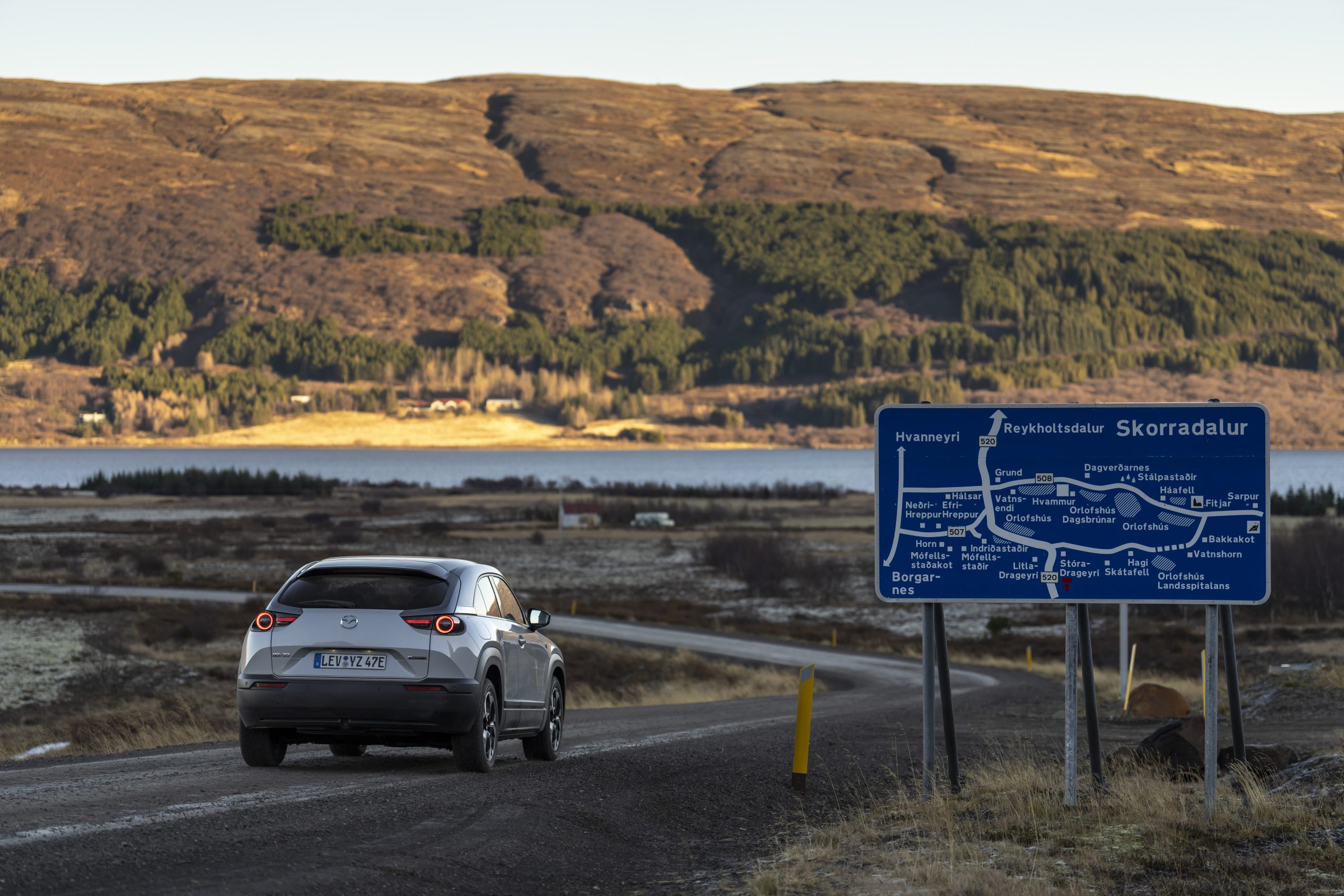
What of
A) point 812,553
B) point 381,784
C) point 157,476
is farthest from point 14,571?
point 157,476

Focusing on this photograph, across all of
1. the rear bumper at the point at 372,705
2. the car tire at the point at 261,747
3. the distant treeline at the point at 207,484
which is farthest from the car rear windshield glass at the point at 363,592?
the distant treeline at the point at 207,484

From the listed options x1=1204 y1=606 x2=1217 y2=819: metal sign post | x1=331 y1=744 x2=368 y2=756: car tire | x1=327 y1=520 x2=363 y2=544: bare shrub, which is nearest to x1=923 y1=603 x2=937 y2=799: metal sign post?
x1=1204 y1=606 x2=1217 y2=819: metal sign post

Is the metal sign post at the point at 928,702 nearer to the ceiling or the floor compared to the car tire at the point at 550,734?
nearer to the ceiling

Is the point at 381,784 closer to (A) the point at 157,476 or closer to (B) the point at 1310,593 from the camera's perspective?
(B) the point at 1310,593

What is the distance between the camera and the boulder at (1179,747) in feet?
45.7

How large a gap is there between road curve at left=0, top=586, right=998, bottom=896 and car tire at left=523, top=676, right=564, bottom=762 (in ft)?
0.72

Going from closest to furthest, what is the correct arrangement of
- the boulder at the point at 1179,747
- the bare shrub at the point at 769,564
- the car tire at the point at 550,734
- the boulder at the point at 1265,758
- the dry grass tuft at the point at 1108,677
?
the boulder at the point at 1265,758, the boulder at the point at 1179,747, the car tire at the point at 550,734, the dry grass tuft at the point at 1108,677, the bare shrub at the point at 769,564

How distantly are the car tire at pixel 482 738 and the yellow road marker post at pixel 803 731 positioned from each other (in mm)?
2743

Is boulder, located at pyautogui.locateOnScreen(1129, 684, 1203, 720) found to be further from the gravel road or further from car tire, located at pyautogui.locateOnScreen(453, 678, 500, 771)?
car tire, located at pyautogui.locateOnScreen(453, 678, 500, 771)

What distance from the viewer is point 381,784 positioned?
1256 cm

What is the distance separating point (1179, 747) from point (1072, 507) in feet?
12.8

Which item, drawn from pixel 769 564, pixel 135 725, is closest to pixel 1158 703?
pixel 135 725

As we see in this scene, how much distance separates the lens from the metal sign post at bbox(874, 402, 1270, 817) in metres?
11.3

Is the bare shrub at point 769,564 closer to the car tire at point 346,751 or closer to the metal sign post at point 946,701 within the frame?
the car tire at point 346,751
